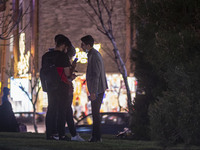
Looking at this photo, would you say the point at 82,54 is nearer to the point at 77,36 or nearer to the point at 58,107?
the point at 77,36

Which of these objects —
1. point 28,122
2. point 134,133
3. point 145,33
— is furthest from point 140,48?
point 28,122

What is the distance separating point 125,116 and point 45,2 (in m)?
26.4

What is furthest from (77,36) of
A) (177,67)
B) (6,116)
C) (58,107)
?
(177,67)

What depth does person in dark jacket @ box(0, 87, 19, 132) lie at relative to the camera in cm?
1226

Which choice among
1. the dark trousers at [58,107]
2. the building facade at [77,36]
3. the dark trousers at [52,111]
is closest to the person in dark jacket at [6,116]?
the dark trousers at [52,111]

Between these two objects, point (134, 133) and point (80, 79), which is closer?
point (134, 133)

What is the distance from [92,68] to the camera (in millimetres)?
8289

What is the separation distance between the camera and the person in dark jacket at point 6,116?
12.3 metres

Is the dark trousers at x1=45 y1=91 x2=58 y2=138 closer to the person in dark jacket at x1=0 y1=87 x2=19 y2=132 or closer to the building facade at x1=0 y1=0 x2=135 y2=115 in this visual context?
the person in dark jacket at x1=0 y1=87 x2=19 y2=132

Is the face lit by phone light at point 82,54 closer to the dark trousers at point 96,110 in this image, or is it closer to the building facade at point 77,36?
the building facade at point 77,36

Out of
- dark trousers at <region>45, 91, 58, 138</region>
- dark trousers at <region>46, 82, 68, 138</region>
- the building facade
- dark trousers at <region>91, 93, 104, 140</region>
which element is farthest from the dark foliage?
the building facade

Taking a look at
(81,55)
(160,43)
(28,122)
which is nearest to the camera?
(160,43)

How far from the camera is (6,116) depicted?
12234 mm

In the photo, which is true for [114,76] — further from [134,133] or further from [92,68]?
[92,68]
